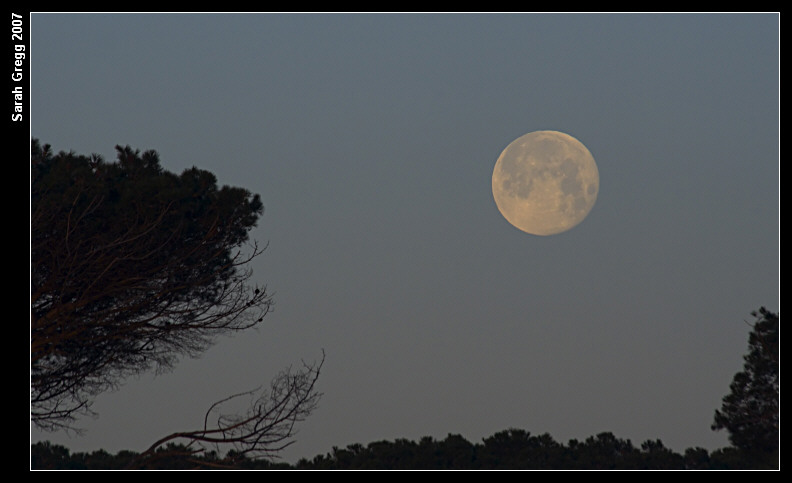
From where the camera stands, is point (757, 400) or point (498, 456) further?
point (757, 400)

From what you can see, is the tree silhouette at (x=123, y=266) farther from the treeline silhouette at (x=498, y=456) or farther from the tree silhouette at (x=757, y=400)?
the tree silhouette at (x=757, y=400)

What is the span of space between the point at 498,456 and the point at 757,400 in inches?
272

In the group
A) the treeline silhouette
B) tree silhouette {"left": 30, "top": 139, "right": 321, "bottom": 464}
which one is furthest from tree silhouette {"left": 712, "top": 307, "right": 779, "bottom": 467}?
tree silhouette {"left": 30, "top": 139, "right": 321, "bottom": 464}

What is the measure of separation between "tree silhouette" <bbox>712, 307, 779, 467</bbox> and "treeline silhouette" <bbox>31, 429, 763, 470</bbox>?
0.69 metres

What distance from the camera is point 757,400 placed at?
24406mm

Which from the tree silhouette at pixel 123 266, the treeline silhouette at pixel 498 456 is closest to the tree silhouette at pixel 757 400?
the treeline silhouette at pixel 498 456

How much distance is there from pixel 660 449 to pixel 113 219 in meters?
13.1

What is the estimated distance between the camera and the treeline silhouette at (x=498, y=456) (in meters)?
20.5

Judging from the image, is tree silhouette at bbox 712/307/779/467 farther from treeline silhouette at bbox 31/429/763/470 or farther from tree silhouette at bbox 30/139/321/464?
tree silhouette at bbox 30/139/321/464

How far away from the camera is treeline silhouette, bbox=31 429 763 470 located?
67.3 ft

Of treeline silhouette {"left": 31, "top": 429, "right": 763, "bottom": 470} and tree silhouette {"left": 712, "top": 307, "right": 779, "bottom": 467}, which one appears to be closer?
treeline silhouette {"left": 31, "top": 429, "right": 763, "bottom": 470}
